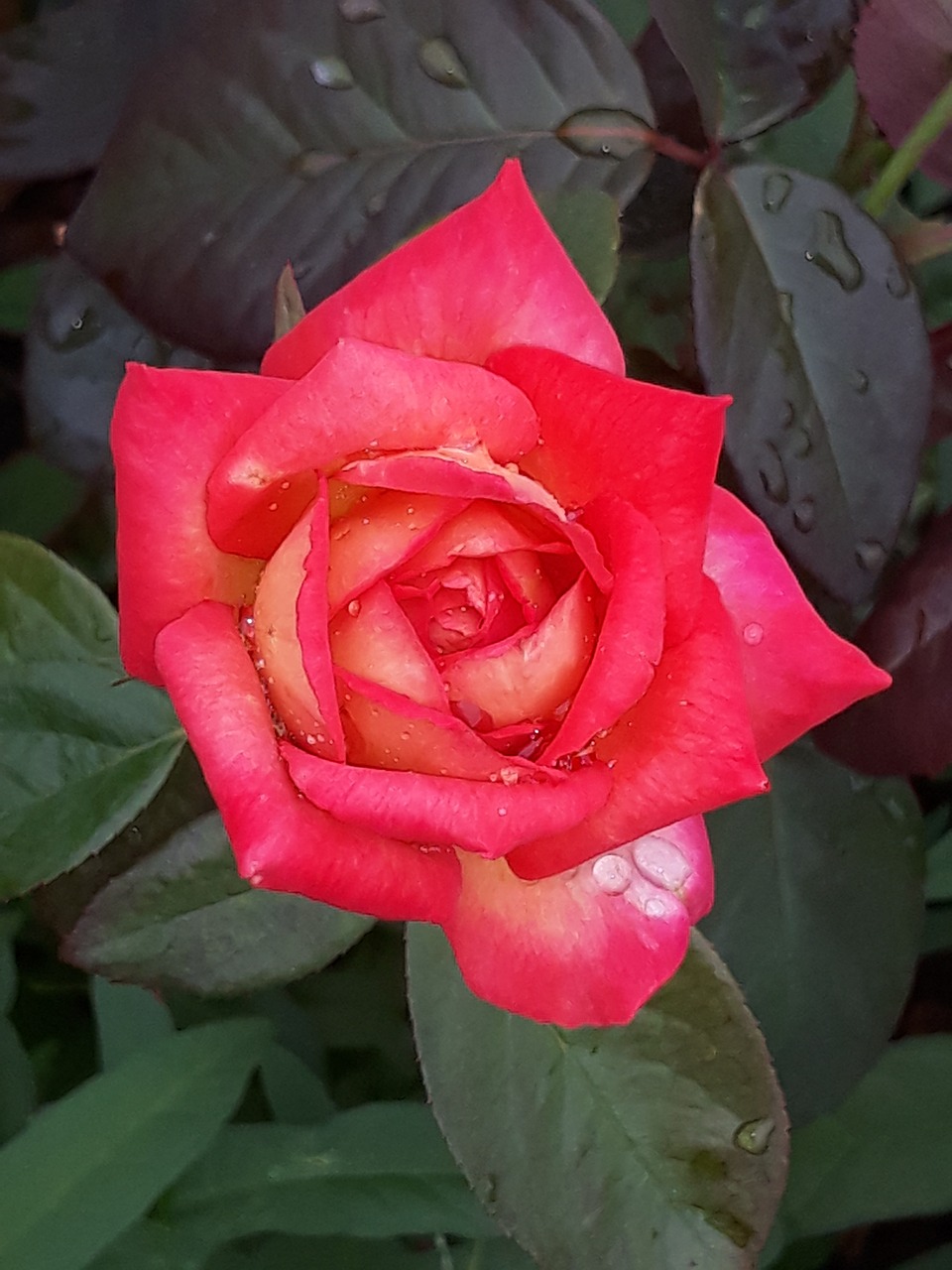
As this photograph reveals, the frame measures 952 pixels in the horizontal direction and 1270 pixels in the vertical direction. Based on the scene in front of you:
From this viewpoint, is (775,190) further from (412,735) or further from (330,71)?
(412,735)

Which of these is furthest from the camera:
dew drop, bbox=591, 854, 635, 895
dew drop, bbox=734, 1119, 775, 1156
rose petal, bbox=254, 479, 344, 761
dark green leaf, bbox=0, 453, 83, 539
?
dark green leaf, bbox=0, 453, 83, 539

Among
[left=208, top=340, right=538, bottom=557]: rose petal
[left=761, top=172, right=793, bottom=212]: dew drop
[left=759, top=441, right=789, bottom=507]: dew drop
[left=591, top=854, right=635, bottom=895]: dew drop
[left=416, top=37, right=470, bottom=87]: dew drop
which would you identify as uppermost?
[left=416, top=37, right=470, bottom=87]: dew drop

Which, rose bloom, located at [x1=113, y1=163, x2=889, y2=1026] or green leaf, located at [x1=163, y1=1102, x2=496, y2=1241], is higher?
rose bloom, located at [x1=113, y1=163, x2=889, y2=1026]

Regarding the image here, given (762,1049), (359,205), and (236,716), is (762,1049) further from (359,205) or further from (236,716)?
(359,205)

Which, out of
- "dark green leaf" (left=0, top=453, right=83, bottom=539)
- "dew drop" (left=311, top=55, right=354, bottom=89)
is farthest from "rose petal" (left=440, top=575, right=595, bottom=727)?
"dark green leaf" (left=0, top=453, right=83, bottom=539)

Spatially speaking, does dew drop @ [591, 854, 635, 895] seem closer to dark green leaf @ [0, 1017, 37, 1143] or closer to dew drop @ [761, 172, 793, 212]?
dew drop @ [761, 172, 793, 212]

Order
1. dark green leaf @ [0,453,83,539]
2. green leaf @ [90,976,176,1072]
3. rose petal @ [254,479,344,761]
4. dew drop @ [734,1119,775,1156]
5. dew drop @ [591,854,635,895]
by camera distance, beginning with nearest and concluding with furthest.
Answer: rose petal @ [254,479,344,761] < dew drop @ [591,854,635,895] < dew drop @ [734,1119,775,1156] < green leaf @ [90,976,176,1072] < dark green leaf @ [0,453,83,539]
